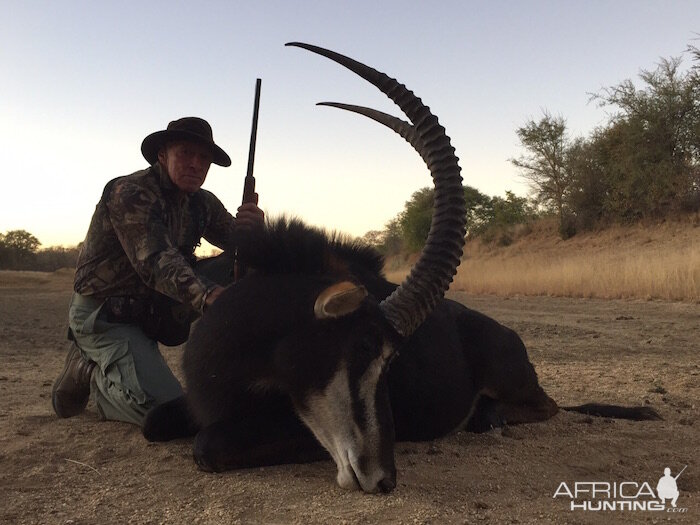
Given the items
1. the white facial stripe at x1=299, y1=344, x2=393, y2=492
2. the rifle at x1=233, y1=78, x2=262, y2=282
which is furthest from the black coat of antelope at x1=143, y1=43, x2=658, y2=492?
the rifle at x1=233, y1=78, x2=262, y2=282

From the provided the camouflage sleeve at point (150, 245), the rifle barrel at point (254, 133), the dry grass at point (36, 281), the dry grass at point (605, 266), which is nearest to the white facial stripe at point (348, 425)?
the camouflage sleeve at point (150, 245)

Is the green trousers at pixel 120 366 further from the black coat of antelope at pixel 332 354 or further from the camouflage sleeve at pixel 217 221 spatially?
the camouflage sleeve at pixel 217 221

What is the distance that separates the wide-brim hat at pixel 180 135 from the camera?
4527 mm

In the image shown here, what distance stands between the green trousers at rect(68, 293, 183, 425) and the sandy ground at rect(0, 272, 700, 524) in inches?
5.9

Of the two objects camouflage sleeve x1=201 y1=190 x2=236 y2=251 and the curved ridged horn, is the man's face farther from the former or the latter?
the curved ridged horn

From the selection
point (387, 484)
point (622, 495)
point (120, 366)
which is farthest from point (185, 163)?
point (622, 495)

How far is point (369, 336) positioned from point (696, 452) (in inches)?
80.1

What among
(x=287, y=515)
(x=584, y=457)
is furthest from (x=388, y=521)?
(x=584, y=457)

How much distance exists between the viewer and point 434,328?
387 centimetres

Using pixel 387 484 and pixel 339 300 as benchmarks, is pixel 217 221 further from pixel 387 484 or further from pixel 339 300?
pixel 387 484

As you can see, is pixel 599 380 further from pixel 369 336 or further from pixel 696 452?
pixel 369 336

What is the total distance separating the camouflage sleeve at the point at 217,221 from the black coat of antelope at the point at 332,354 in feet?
5.87

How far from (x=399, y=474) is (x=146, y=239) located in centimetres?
221

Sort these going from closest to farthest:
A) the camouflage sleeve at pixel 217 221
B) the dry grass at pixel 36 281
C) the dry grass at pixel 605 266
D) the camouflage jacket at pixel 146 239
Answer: the camouflage jacket at pixel 146 239 → the camouflage sleeve at pixel 217 221 → the dry grass at pixel 605 266 → the dry grass at pixel 36 281
